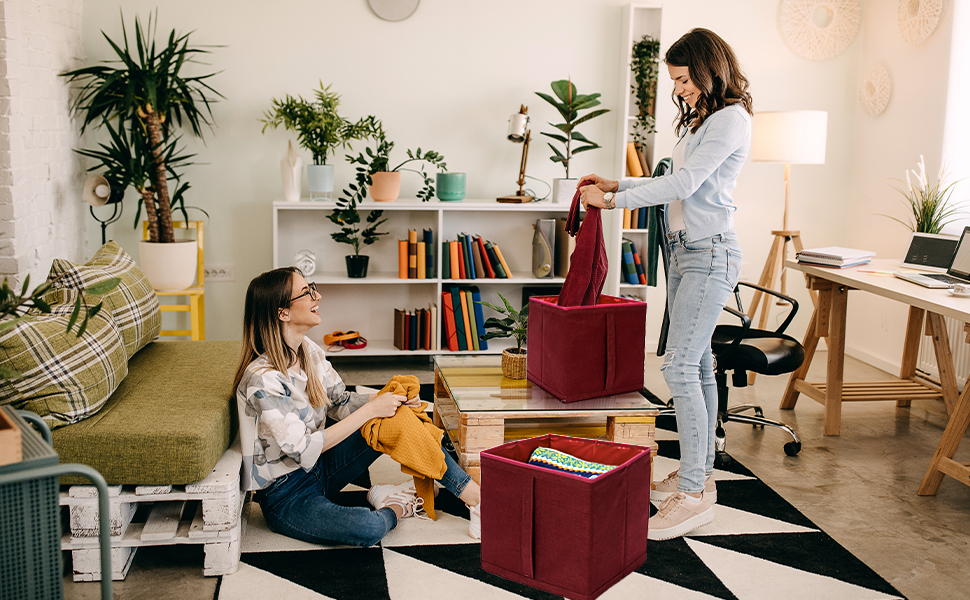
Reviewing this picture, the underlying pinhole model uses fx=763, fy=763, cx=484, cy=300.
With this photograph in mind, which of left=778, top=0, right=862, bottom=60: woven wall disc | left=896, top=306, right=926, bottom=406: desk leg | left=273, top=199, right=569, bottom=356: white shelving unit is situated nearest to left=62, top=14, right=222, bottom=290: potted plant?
left=273, top=199, right=569, bottom=356: white shelving unit

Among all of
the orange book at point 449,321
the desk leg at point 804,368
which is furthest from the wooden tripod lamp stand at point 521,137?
the desk leg at point 804,368

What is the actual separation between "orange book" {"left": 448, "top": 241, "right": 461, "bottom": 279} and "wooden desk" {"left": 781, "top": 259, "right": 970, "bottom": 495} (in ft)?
5.66

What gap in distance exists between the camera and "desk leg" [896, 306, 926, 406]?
3613 millimetres

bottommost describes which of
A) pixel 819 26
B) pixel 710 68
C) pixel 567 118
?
pixel 710 68

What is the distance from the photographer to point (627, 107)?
4.38 meters

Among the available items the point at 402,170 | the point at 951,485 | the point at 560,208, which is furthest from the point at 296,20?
the point at 951,485

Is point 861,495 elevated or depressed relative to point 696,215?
depressed

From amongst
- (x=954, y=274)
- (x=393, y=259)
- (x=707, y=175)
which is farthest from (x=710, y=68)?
(x=393, y=259)

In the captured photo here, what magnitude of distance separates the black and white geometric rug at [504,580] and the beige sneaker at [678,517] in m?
0.03

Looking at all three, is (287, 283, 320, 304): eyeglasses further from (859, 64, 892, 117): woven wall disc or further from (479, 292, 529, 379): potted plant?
(859, 64, 892, 117): woven wall disc

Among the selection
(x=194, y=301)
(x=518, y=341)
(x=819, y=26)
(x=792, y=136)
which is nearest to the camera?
(x=518, y=341)

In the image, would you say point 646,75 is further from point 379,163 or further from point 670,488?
point 670,488

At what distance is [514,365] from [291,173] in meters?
1.97

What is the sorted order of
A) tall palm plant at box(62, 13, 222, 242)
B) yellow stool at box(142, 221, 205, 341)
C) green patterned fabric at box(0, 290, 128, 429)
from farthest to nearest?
yellow stool at box(142, 221, 205, 341)
tall palm plant at box(62, 13, 222, 242)
green patterned fabric at box(0, 290, 128, 429)
